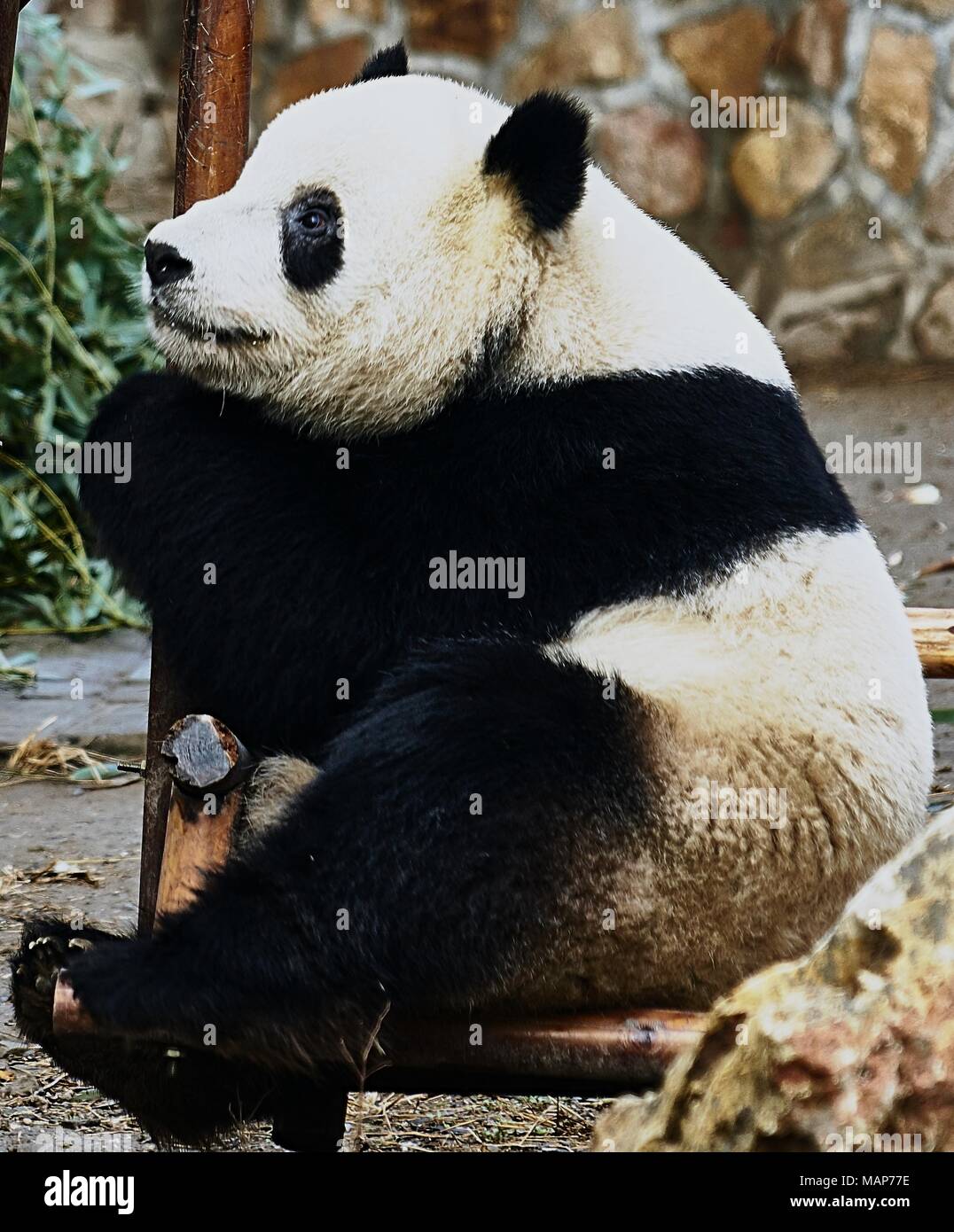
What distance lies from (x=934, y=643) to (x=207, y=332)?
170 centimetres

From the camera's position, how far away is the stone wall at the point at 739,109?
285 inches

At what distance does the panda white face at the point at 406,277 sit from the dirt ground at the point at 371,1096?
1.22 metres

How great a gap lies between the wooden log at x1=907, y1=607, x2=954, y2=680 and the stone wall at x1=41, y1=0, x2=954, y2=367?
13.7 ft

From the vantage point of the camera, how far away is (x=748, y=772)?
7.79ft

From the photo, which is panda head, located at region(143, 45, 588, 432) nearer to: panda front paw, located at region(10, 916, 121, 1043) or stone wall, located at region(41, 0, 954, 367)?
panda front paw, located at region(10, 916, 121, 1043)

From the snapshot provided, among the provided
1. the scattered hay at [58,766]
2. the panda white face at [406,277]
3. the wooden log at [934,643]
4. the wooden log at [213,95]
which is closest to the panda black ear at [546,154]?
the panda white face at [406,277]

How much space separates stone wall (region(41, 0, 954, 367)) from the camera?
724 cm

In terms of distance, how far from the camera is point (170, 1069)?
2465 mm

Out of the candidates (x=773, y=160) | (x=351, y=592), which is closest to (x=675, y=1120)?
(x=351, y=592)

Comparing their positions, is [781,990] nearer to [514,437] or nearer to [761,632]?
[761,632]

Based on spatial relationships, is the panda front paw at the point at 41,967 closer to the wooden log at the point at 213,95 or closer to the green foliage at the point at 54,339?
the wooden log at the point at 213,95

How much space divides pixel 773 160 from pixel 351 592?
5.43 metres

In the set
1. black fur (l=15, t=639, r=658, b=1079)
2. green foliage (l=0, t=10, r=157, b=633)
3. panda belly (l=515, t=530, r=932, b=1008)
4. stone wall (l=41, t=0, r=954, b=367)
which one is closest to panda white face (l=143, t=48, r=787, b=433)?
panda belly (l=515, t=530, r=932, b=1008)
